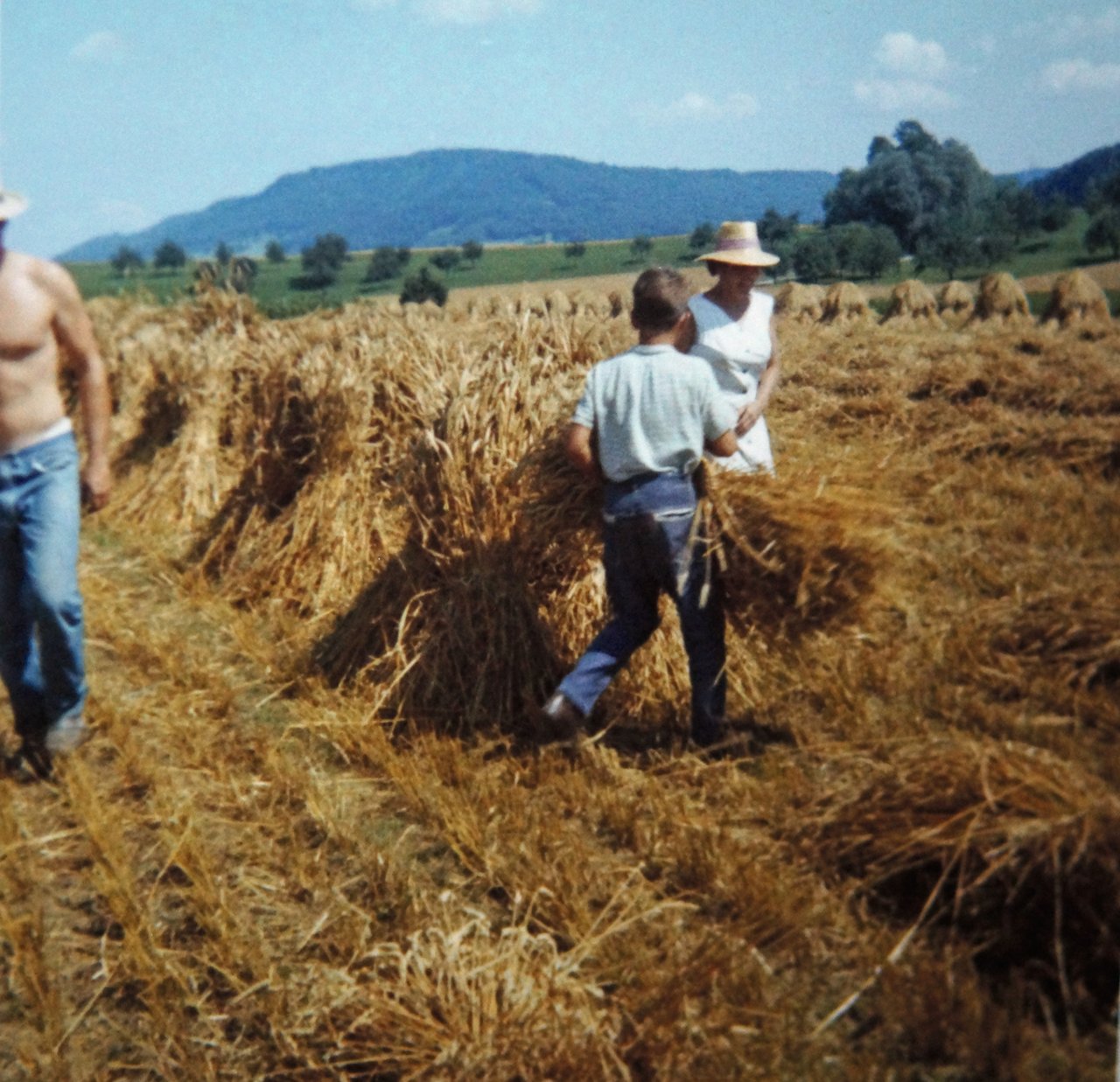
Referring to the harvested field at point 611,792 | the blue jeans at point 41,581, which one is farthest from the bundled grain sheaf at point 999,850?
the blue jeans at point 41,581

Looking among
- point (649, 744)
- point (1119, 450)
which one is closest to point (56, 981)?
point (649, 744)

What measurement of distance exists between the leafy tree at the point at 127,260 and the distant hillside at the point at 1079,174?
13.0 meters

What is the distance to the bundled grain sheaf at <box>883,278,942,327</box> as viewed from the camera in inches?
381

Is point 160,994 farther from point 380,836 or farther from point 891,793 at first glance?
point 891,793

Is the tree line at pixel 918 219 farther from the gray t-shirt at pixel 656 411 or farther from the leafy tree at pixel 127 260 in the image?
the leafy tree at pixel 127 260

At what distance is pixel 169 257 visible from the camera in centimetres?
1773

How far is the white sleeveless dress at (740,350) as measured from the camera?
4.04m

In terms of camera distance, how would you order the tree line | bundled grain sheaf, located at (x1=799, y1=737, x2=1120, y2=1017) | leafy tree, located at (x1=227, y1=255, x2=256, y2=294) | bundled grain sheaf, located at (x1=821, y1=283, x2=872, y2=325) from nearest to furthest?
bundled grain sheaf, located at (x1=799, y1=737, x2=1120, y2=1017) < the tree line < bundled grain sheaf, located at (x1=821, y1=283, x2=872, y2=325) < leafy tree, located at (x1=227, y1=255, x2=256, y2=294)

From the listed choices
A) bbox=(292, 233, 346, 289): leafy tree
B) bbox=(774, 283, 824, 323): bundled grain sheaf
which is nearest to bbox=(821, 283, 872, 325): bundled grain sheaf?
bbox=(774, 283, 824, 323): bundled grain sheaf

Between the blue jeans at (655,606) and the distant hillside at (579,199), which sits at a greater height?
the distant hillside at (579,199)

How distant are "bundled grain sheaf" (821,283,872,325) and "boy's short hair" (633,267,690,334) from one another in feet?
15.1

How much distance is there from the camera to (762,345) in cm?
413

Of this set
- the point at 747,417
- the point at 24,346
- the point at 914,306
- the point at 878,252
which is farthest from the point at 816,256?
the point at 914,306

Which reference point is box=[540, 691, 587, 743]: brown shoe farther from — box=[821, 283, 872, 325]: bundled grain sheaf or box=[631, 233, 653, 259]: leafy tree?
box=[821, 283, 872, 325]: bundled grain sheaf
